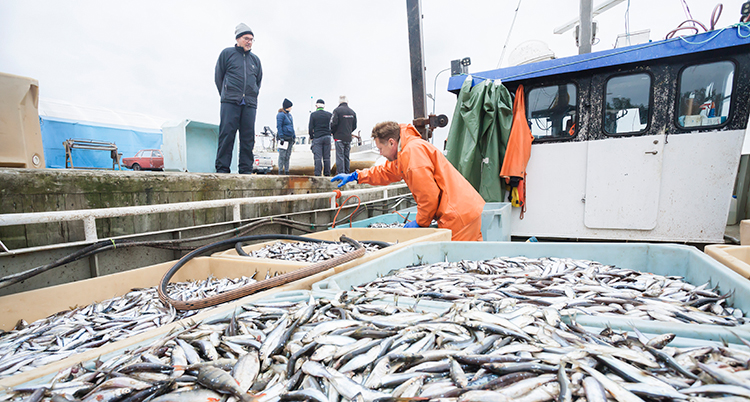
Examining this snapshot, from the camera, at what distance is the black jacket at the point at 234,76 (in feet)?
17.1

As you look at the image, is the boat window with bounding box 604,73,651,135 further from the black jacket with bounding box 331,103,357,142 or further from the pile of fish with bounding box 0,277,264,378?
the pile of fish with bounding box 0,277,264,378

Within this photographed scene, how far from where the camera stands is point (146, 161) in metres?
16.7

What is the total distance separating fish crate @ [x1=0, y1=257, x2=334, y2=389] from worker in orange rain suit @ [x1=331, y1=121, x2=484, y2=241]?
6.31ft

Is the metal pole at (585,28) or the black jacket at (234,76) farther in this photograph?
the black jacket at (234,76)

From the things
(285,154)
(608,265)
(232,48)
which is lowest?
(608,265)

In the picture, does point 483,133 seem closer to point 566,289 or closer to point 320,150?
point 566,289

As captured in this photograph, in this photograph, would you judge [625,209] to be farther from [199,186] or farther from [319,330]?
[199,186]

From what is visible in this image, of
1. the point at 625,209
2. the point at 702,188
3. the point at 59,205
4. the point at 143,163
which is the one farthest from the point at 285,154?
the point at 143,163

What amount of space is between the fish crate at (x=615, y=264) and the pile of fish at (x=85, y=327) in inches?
45.0

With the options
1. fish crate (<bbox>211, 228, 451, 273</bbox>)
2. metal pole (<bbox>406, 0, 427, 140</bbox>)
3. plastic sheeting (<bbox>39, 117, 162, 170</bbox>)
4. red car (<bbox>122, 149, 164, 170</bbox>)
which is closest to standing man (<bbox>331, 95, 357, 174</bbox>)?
metal pole (<bbox>406, 0, 427, 140</bbox>)

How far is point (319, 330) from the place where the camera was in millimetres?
1571

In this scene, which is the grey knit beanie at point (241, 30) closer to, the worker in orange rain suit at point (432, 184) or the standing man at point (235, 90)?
the standing man at point (235, 90)

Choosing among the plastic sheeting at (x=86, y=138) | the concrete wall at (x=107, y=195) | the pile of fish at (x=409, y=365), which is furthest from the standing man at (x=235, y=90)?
the plastic sheeting at (x=86, y=138)

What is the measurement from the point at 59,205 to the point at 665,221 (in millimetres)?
7557
